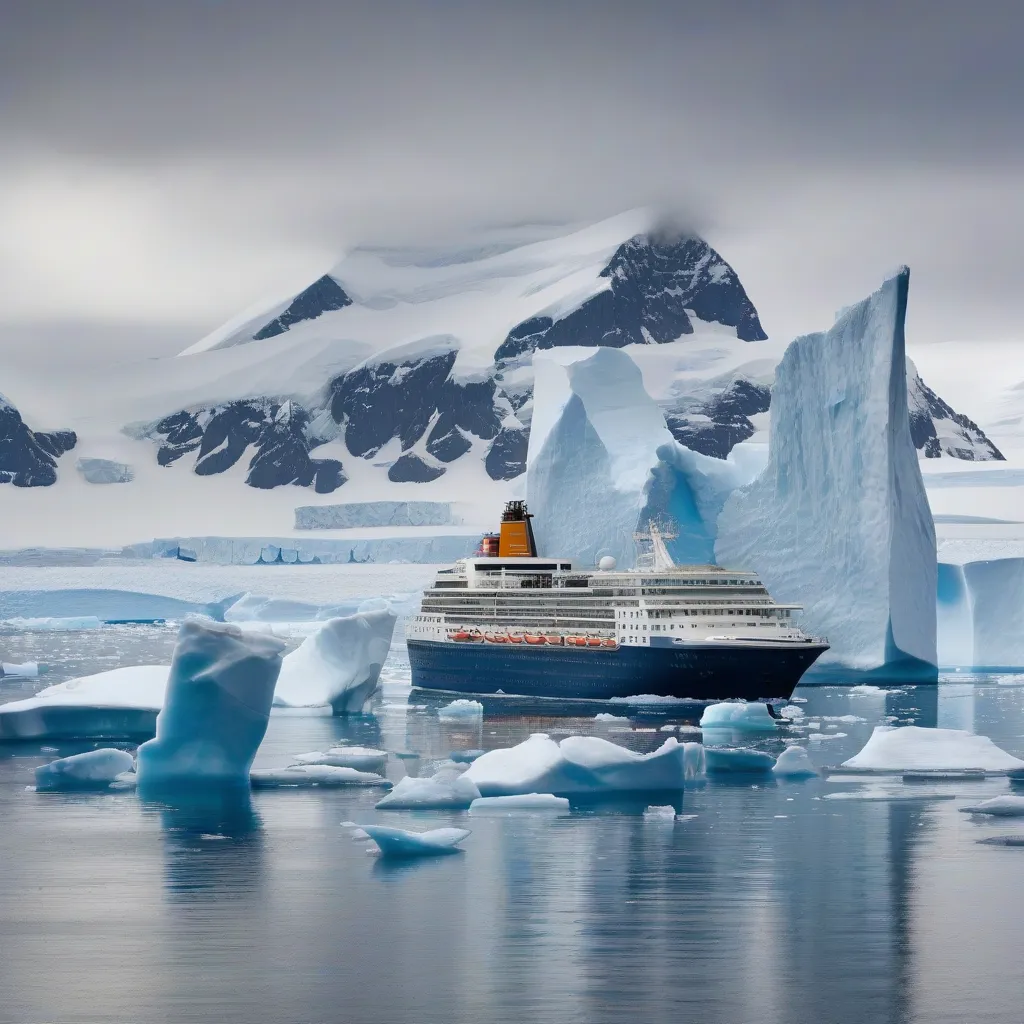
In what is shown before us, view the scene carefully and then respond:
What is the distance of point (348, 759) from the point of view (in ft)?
67.0

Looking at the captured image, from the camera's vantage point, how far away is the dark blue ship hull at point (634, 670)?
28.5 metres

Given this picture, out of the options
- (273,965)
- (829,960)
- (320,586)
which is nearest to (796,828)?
(829,960)

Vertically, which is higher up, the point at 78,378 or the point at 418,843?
the point at 78,378

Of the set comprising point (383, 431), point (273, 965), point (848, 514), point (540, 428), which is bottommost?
point (273, 965)

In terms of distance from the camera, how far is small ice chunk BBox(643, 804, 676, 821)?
16.3m

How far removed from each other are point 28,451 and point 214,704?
10745 centimetres

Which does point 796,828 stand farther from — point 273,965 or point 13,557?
point 13,557

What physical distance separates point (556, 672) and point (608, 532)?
7.59 m

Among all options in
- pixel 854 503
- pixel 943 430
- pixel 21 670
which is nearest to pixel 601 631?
pixel 854 503

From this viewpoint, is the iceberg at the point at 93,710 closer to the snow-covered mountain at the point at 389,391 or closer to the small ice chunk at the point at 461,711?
the small ice chunk at the point at 461,711

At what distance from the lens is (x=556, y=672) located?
31328 mm

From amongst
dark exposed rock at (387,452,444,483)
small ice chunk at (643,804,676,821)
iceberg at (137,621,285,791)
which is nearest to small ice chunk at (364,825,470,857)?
small ice chunk at (643,804,676,821)

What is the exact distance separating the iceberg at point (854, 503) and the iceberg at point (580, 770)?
47.5ft

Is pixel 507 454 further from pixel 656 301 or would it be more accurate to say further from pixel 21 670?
pixel 21 670
